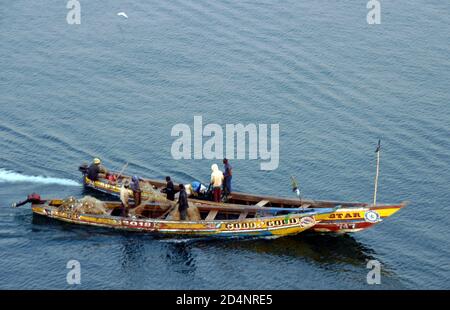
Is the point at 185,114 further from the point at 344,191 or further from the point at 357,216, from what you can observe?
the point at 357,216

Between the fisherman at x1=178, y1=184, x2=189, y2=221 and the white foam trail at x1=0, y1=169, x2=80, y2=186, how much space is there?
377 inches

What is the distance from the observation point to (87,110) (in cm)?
6788

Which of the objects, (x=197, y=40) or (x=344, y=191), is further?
(x=197, y=40)

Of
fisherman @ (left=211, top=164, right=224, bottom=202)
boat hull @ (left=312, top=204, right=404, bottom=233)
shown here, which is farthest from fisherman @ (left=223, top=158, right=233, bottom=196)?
boat hull @ (left=312, top=204, right=404, bottom=233)

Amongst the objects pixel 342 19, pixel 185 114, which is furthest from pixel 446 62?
pixel 185 114

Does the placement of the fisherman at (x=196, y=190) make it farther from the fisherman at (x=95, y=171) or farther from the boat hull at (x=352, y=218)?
the boat hull at (x=352, y=218)

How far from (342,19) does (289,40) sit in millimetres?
7540

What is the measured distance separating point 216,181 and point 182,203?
2625mm

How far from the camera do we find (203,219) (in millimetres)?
52094

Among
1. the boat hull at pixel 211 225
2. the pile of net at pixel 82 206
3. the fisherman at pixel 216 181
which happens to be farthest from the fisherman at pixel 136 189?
the fisherman at pixel 216 181

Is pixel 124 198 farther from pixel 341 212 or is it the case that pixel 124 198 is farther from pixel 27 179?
pixel 341 212

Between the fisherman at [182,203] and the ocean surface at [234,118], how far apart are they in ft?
5.07

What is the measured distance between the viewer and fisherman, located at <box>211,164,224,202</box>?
51.6m

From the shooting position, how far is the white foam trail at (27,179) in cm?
5647
